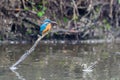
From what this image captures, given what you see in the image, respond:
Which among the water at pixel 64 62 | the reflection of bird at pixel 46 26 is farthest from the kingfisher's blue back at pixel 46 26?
the water at pixel 64 62

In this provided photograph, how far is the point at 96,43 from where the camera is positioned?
504 inches

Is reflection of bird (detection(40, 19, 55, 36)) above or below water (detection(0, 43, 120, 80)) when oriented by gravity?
above

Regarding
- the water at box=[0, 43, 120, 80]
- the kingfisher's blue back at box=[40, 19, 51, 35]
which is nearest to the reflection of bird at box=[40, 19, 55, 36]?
the kingfisher's blue back at box=[40, 19, 51, 35]

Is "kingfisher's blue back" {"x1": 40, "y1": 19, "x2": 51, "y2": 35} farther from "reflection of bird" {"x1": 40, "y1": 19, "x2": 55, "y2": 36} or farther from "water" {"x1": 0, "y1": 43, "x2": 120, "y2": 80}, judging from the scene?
"water" {"x1": 0, "y1": 43, "x2": 120, "y2": 80}

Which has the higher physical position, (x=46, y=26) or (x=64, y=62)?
(x=46, y=26)

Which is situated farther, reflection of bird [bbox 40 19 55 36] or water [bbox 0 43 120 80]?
reflection of bird [bbox 40 19 55 36]

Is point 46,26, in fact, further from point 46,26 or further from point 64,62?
point 64,62

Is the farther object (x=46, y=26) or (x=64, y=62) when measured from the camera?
(x=46, y=26)

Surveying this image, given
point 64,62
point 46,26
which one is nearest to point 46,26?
point 46,26

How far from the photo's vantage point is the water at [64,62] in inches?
342

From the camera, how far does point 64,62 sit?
10062 millimetres

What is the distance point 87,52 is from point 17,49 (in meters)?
1.53

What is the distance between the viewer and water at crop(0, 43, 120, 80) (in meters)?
8.70

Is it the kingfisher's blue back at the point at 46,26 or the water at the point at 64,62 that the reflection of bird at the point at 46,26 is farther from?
the water at the point at 64,62
